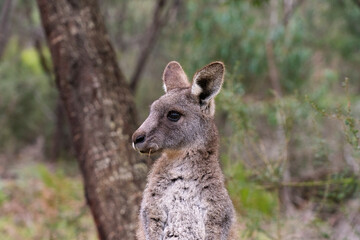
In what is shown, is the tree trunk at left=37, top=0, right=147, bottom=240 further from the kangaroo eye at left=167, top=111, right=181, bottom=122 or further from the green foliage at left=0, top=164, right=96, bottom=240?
the green foliage at left=0, top=164, right=96, bottom=240

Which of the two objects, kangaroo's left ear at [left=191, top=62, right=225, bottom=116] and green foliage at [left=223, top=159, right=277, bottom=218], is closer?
kangaroo's left ear at [left=191, top=62, right=225, bottom=116]

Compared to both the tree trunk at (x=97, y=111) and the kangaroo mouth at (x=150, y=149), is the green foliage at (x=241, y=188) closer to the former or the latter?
the tree trunk at (x=97, y=111)

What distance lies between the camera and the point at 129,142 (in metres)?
5.54

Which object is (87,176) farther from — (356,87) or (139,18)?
(356,87)

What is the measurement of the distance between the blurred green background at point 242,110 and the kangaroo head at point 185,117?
1.25 metres

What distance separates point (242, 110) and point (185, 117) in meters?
2.18

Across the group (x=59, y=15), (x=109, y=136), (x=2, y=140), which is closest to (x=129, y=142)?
(x=109, y=136)

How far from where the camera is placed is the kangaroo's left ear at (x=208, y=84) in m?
3.75

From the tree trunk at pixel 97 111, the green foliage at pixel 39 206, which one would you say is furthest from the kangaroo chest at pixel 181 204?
the green foliage at pixel 39 206

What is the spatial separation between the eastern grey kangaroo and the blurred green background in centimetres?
127

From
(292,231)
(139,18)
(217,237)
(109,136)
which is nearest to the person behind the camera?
(217,237)

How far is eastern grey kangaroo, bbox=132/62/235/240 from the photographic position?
144 inches

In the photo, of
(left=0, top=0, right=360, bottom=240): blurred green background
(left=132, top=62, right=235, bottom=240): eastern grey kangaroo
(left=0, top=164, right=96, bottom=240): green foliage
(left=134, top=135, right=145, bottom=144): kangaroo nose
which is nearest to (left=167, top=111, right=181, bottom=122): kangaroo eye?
(left=132, top=62, right=235, bottom=240): eastern grey kangaroo

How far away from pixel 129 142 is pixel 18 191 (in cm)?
595
